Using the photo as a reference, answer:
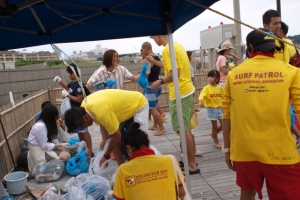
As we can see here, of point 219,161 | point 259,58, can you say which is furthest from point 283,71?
point 219,161

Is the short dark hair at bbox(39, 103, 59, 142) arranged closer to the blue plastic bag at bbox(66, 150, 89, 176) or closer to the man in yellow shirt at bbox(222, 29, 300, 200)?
the blue plastic bag at bbox(66, 150, 89, 176)

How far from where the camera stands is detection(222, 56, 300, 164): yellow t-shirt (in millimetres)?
1971

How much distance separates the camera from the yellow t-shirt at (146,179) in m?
2.07

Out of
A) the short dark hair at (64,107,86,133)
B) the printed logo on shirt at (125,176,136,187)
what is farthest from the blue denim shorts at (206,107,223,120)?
the printed logo on shirt at (125,176,136,187)

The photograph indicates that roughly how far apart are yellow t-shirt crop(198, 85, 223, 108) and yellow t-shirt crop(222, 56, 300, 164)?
2.70 m

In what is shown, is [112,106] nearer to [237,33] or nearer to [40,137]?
[40,137]

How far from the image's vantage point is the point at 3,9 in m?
2.09

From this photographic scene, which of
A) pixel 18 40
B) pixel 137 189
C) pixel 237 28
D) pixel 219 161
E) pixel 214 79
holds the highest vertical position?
pixel 237 28

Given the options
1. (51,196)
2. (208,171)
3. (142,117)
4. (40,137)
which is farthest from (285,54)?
(40,137)

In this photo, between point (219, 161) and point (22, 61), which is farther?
point (22, 61)

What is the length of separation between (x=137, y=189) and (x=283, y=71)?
1.26 meters

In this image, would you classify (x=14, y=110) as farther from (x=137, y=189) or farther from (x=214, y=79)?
(x=137, y=189)

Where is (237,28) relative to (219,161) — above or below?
above

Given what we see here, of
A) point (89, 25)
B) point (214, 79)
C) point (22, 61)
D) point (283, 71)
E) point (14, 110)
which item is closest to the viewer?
point (283, 71)
